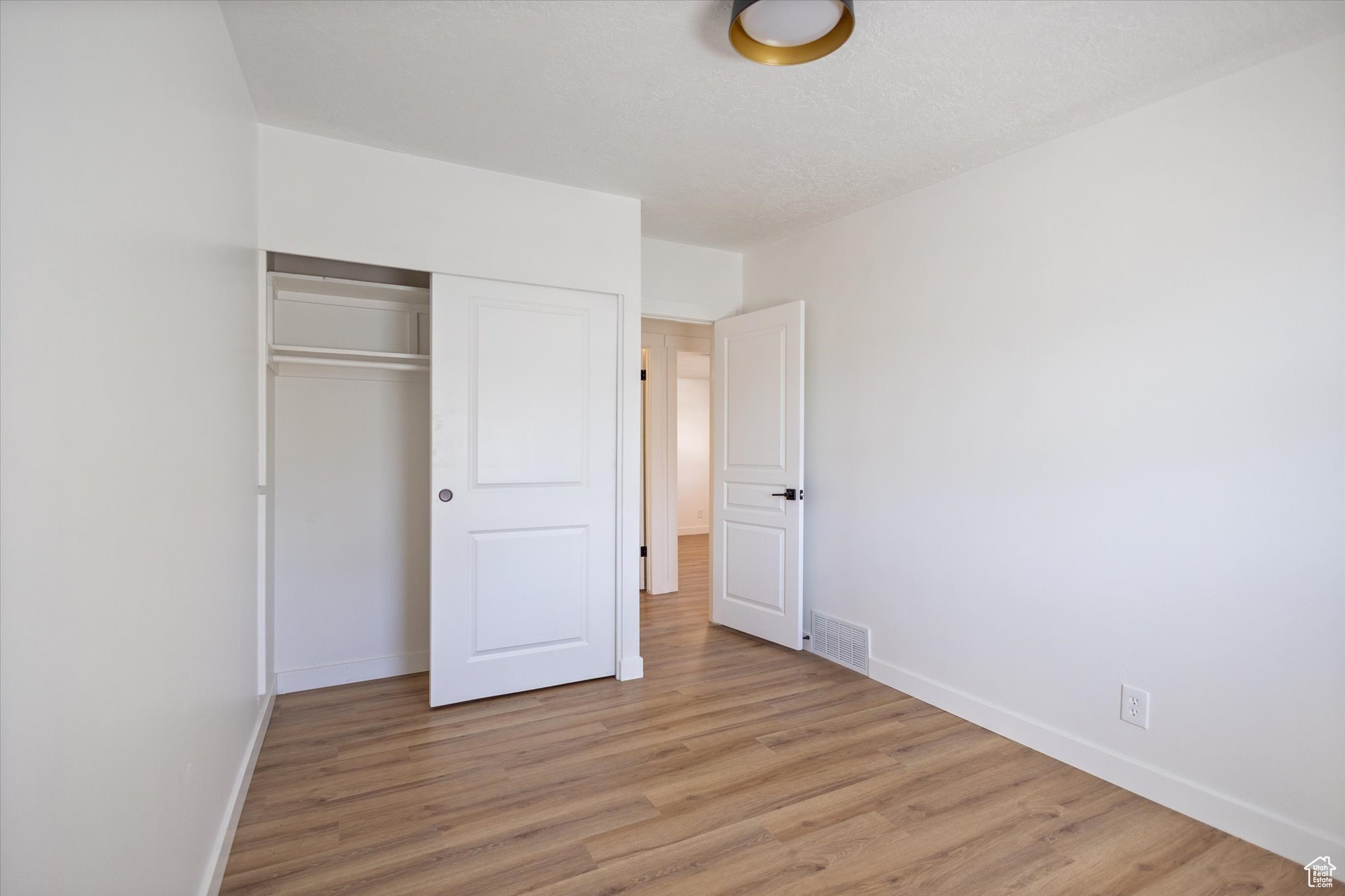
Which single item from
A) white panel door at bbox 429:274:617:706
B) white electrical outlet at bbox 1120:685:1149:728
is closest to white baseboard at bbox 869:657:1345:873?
white electrical outlet at bbox 1120:685:1149:728

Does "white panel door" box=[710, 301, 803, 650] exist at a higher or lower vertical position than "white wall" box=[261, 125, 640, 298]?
lower

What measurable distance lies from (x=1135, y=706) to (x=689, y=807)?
1747 millimetres

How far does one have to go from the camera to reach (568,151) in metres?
3.04

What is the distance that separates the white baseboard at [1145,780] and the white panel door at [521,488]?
179cm

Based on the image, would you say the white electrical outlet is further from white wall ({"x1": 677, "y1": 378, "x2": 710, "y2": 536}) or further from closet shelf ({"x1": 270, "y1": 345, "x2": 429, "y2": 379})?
white wall ({"x1": 677, "y1": 378, "x2": 710, "y2": 536})

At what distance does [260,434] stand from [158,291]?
5.04 ft

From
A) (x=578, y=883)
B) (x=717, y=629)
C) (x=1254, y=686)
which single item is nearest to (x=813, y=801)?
(x=578, y=883)

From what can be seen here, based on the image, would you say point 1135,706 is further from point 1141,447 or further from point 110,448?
point 110,448

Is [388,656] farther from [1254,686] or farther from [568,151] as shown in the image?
[1254,686]

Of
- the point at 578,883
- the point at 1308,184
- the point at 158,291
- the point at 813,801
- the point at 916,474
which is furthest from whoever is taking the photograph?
the point at 916,474

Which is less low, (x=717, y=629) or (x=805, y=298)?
(x=805, y=298)

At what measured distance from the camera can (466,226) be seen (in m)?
3.25

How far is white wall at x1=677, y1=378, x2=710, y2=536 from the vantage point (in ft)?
31.2

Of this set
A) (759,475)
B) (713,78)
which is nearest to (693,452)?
(759,475)
